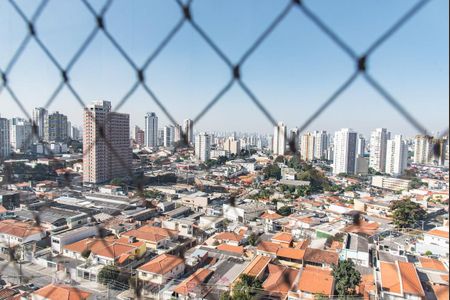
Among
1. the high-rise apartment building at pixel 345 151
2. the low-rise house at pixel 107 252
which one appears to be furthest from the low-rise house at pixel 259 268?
the high-rise apartment building at pixel 345 151

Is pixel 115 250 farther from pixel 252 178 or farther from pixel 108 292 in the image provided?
pixel 252 178

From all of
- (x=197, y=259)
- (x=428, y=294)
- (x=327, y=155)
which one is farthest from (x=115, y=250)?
(x=327, y=155)

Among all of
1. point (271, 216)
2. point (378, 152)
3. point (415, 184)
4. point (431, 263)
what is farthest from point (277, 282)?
point (415, 184)

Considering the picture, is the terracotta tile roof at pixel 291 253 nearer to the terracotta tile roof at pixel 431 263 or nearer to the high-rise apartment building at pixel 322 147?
the terracotta tile roof at pixel 431 263

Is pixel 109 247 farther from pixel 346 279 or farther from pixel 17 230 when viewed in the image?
pixel 346 279

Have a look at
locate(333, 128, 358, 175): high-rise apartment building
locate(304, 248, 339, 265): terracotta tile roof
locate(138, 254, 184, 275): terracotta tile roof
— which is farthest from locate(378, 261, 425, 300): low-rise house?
locate(333, 128, 358, 175): high-rise apartment building

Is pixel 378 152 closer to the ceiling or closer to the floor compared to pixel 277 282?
closer to the ceiling
